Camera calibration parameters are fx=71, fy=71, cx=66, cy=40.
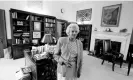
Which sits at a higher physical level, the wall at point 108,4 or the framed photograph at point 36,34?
the wall at point 108,4

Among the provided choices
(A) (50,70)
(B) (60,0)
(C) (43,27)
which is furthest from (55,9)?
(A) (50,70)

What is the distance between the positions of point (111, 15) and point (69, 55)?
4.03 metres

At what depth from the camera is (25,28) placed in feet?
11.8

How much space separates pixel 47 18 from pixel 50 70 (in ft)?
11.0

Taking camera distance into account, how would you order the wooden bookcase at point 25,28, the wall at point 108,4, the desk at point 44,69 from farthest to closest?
1. the wall at point 108,4
2. the wooden bookcase at point 25,28
3. the desk at point 44,69

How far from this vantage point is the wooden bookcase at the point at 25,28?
3.17 metres

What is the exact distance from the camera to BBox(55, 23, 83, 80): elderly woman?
1.15 metres

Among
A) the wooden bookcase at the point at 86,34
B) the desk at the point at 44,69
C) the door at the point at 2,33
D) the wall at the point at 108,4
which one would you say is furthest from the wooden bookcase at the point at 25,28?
the wall at the point at 108,4

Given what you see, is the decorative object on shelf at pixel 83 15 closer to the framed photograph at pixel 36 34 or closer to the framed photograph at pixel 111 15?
the framed photograph at pixel 111 15

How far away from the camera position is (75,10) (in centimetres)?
577

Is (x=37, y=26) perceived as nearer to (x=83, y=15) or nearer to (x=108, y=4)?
(x=83, y=15)

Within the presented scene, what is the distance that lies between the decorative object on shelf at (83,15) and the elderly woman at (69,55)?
14.1 feet

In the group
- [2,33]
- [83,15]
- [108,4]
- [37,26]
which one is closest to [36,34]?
[37,26]

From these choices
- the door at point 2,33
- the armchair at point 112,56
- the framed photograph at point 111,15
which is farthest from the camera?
the framed photograph at point 111,15
